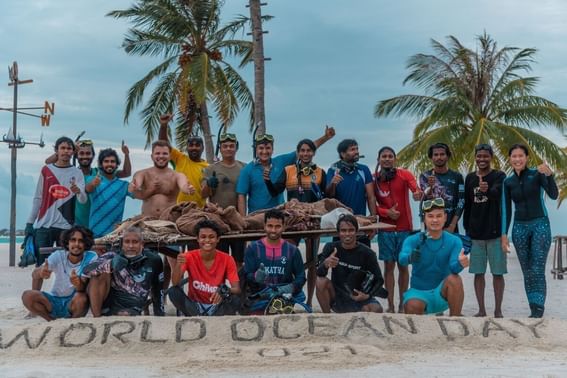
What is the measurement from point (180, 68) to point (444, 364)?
18614 mm

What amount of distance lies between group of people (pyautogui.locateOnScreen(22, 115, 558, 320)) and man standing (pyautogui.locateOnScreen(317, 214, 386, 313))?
0.01 metres

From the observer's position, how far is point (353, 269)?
7211mm

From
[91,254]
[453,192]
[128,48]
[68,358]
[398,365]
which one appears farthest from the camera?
[128,48]

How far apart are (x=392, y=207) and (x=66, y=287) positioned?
11.9 ft

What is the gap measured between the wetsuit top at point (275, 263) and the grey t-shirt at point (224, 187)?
121cm

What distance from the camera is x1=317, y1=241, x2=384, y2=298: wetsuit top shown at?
283 inches

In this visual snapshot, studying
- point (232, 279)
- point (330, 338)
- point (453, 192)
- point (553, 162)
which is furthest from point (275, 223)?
point (553, 162)

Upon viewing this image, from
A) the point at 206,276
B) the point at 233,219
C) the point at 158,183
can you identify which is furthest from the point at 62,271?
the point at 233,219

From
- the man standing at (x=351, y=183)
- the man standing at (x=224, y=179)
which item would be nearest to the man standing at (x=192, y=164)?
the man standing at (x=224, y=179)

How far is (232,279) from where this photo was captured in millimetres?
6898

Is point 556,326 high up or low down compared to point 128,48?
down

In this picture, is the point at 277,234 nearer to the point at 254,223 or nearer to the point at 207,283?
the point at 254,223

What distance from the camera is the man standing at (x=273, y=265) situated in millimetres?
7172

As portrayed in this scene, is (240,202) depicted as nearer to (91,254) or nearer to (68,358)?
(91,254)
